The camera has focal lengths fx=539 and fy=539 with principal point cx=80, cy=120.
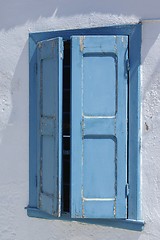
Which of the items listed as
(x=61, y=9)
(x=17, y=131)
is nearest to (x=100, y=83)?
(x=61, y=9)

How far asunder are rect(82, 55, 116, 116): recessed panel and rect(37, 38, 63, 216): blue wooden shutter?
22 cm

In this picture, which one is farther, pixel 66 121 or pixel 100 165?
pixel 66 121

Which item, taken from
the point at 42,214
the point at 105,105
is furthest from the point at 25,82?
the point at 42,214

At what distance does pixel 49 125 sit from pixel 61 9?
3.30 feet

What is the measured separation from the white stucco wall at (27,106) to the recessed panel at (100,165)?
0.29m

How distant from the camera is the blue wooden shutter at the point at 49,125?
14.3 ft

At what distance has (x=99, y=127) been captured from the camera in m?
4.37

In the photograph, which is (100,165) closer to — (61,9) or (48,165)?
(48,165)

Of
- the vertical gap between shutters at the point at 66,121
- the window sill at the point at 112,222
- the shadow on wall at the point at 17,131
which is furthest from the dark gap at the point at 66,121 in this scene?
the shadow on wall at the point at 17,131

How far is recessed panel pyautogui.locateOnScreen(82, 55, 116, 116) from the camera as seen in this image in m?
4.34

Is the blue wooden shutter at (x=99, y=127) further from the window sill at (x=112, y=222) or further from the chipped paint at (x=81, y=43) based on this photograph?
the window sill at (x=112, y=222)

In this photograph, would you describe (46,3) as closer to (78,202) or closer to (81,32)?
(81,32)

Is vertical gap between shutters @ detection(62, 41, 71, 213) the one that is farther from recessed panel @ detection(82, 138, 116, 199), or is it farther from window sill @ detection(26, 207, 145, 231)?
recessed panel @ detection(82, 138, 116, 199)

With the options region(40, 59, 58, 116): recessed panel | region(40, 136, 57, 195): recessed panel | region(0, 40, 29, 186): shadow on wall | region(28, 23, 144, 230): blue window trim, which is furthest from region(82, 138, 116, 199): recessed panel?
region(0, 40, 29, 186): shadow on wall
